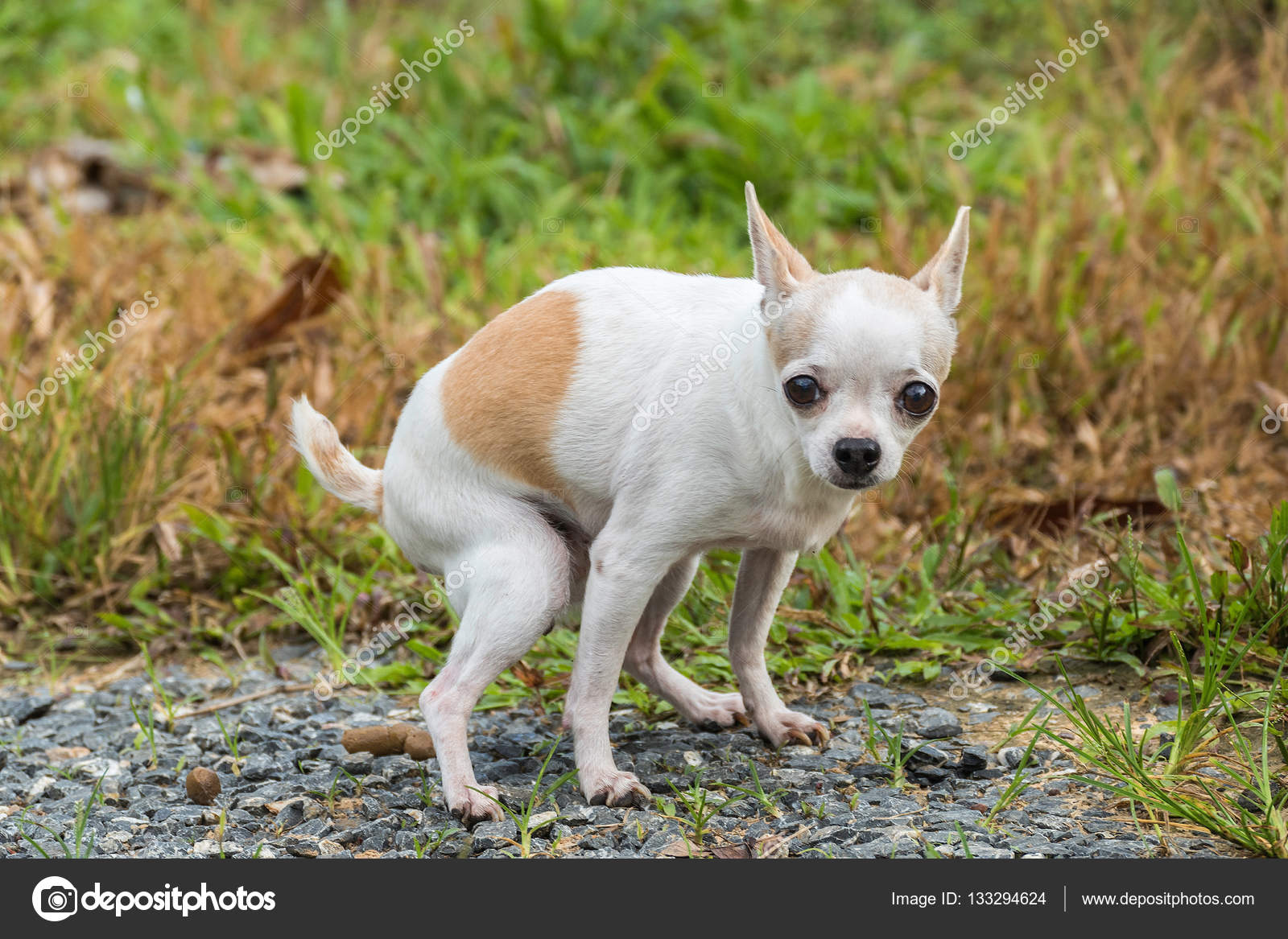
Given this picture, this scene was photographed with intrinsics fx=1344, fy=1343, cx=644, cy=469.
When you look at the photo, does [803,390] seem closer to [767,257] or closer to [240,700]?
[767,257]

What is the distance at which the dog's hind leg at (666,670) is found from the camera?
3.77m

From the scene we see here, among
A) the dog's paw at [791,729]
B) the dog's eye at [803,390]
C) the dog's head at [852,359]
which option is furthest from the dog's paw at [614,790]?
the dog's eye at [803,390]

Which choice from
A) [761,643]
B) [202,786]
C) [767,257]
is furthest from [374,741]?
[767,257]

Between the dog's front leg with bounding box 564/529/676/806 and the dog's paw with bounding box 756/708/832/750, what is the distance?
460 millimetres

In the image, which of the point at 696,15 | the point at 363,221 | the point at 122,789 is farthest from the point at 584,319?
the point at 696,15

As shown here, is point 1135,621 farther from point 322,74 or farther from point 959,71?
point 322,74

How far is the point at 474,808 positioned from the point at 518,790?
232 millimetres

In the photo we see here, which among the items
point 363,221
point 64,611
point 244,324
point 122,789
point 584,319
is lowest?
point 122,789

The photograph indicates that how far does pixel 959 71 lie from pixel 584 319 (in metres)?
6.39

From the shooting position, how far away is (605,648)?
3.30 metres

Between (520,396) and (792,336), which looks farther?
(520,396)

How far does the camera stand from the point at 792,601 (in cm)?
437

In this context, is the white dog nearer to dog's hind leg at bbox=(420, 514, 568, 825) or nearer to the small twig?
dog's hind leg at bbox=(420, 514, 568, 825)
